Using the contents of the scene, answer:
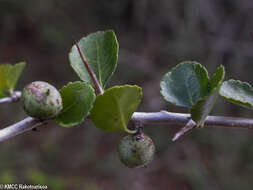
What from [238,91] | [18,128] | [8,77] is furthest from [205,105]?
[8,77]

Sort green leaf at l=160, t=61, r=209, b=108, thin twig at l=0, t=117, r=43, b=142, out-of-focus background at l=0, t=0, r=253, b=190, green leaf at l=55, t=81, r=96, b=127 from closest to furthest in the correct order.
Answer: thin twig at l=0, t=117, r=43, b=142, green leaf at l=55, t=81, r=96, b=127, green leaf at l=160, t=61, r=209, b=108, out-of-focus background at l=0, t=0, r=253, b=190

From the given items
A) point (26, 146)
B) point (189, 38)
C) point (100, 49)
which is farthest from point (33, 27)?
point (100, 49)

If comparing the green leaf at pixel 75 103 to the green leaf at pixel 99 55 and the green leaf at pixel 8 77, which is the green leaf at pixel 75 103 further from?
the green leaf at pixel 8 77

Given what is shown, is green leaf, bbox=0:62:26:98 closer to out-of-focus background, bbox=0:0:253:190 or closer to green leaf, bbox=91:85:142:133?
green leaf, bbox=91:85:142:133

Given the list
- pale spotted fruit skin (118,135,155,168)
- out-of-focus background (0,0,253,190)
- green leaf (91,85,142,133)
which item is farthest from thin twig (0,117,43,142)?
out-of-focus background (0,0,253,190)

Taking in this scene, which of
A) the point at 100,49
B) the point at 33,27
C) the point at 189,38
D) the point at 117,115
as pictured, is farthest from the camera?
the point at 33,27

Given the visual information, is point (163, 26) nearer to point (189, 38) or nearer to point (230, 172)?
point (189, 38)
